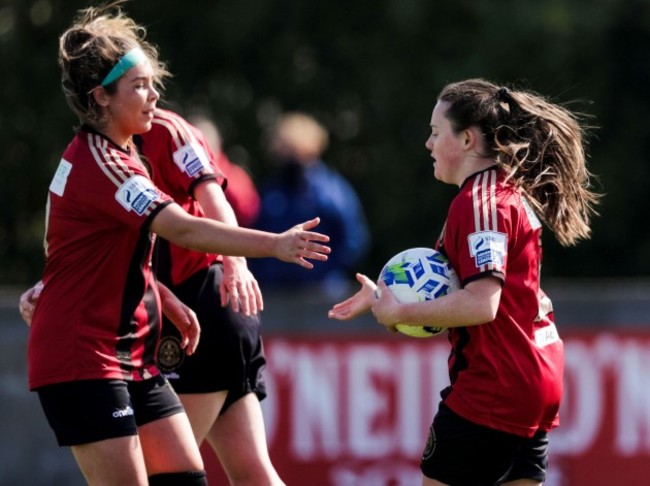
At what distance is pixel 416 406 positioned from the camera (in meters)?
7.84

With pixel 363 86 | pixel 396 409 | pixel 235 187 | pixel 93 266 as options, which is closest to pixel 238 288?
pixel 93 266

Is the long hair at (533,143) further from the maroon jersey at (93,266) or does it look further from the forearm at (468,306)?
the maroon jersey at (93,266)

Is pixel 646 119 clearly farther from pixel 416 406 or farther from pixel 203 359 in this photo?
pixel 203 359

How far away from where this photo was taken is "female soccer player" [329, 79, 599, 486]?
14.0 ft

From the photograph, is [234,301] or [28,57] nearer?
[234,301]

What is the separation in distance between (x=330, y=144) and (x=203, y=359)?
751cm

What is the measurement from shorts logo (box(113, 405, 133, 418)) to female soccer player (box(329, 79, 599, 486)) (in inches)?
29.2

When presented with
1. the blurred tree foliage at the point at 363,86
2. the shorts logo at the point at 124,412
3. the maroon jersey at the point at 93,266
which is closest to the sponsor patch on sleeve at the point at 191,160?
the maroon jersey at the point at 93,266

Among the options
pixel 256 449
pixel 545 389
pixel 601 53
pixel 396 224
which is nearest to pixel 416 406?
pixel 256 449

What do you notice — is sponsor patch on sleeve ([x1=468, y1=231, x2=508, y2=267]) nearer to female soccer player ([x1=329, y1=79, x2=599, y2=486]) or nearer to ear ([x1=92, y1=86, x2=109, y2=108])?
female soccer player ([x1=329, y1=79, x2=599, y2=486])

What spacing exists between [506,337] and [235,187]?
13.9ft

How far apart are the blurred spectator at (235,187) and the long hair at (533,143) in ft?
11.1

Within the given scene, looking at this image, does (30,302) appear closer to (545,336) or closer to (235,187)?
(545,336)

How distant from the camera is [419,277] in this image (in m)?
4.39
